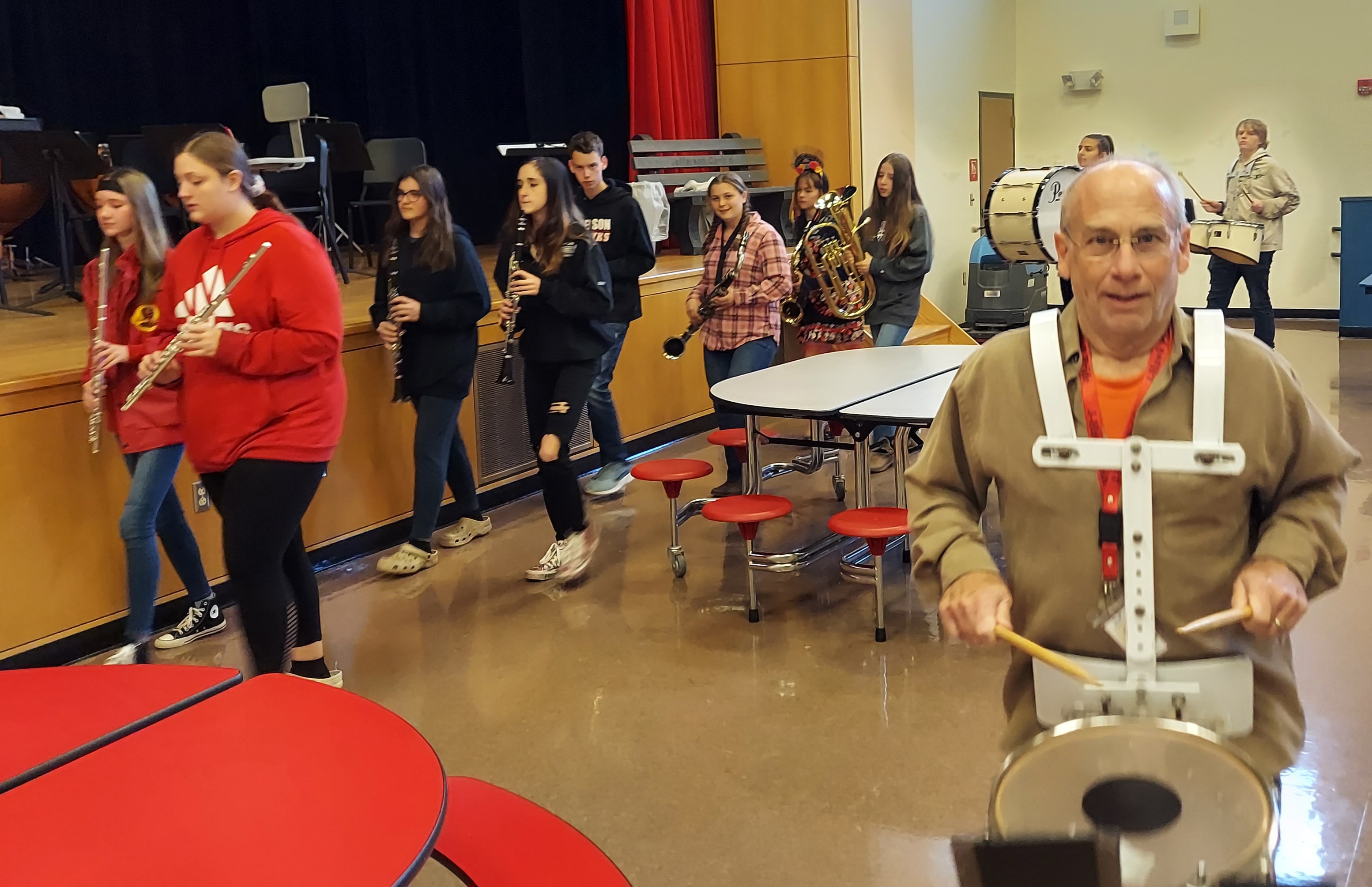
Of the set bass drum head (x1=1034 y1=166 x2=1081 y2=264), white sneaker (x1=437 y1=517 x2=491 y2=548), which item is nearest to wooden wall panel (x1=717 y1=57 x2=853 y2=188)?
bass drum head (x1=1034 y1=166 x2=1081 y2=264)

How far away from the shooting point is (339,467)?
4.78 m

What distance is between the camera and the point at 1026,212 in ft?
23.0

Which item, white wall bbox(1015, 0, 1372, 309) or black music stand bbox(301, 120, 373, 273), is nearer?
black music stand bbox(301, 120, 373, 273)

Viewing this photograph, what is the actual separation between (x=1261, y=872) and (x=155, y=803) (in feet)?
3.96

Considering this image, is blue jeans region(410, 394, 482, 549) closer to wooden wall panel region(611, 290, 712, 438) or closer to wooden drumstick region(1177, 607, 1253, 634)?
wooden wall panel region(611, 290, 712, 438)

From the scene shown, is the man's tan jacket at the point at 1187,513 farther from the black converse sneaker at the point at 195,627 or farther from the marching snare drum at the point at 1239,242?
the marching snare drum at the point at 1239,242

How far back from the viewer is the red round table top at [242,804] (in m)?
1.32

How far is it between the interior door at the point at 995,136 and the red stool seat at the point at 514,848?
920cm

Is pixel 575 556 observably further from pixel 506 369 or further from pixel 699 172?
pixel 699 172

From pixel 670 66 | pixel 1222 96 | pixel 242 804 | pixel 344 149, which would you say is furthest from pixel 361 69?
pixel 242 804

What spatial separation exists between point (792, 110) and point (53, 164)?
4.62 meters

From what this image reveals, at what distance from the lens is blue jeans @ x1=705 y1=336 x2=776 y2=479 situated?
530cm

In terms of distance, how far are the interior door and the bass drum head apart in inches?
135

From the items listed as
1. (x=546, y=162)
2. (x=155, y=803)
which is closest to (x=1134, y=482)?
(x=155, y=803)
